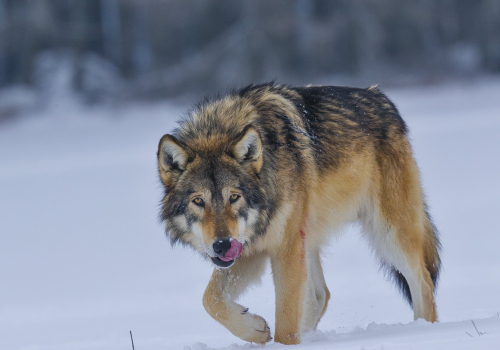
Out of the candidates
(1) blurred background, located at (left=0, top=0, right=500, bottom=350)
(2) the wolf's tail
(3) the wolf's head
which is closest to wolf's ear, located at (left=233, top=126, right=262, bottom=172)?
(3) the wolf's head

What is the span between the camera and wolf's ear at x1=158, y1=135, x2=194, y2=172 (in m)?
3.98

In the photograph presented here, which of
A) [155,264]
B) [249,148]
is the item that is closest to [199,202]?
[249,148]

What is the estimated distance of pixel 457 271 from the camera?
718 cm

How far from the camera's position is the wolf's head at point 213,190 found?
12.6 feet

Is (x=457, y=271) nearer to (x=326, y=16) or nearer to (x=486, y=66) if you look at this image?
(x=486, y=66)

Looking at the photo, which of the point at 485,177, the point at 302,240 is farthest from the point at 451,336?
the point at 485,177

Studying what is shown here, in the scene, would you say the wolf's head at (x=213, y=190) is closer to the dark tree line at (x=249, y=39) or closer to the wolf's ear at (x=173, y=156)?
the wolf's ear at (x=173, y=156)

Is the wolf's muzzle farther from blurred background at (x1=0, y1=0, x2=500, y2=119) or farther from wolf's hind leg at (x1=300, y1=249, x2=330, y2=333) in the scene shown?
blurred background at (x1=0, y1=0, x2=500, y2=119)

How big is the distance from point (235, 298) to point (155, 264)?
410 centimetres

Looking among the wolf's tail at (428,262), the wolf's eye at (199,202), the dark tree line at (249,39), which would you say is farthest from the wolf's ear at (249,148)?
the dark tree line at (249,39)

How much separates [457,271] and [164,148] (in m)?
4.40

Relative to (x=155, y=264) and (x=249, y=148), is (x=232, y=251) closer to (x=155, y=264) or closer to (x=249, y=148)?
(x=249, y=148)

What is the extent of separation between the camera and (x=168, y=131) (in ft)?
54.4

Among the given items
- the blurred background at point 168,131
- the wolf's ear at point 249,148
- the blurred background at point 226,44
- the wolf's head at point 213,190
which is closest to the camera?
the wolf's head at point 213,190
